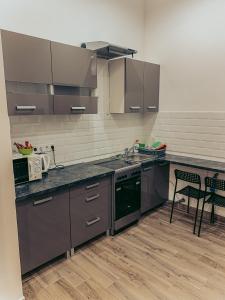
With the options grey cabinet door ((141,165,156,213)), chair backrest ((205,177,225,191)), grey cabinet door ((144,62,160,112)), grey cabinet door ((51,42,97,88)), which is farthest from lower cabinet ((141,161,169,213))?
A: grey cabinet door ((51,42,97,88))

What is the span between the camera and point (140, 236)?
293cm

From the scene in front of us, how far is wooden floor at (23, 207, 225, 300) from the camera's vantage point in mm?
2033

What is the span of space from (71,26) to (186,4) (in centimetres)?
167

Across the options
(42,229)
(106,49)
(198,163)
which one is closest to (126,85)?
(106,49)

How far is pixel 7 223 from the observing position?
5.66 feet

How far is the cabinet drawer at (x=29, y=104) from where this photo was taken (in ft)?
6.84

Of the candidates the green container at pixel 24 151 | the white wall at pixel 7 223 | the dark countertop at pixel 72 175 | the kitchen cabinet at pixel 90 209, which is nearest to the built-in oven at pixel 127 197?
the kitchen cabinet at pixel 90 209

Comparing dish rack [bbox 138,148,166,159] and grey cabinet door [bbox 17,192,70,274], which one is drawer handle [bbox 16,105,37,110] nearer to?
grey cabinet door [bbox 17,192,70,274]

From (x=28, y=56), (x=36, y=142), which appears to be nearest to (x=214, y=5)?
(x=28, y=56)

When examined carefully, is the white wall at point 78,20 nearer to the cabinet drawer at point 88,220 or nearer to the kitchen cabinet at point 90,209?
the kitchen cabinet at point 90,209

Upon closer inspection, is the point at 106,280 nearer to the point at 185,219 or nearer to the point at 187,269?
the point at 187,269

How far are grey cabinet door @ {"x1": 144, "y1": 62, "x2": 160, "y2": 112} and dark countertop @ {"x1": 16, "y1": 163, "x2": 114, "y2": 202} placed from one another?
135 centimetres

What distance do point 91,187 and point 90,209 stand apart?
25 centimetres

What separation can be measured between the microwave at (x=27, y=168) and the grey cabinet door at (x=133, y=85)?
146cm
